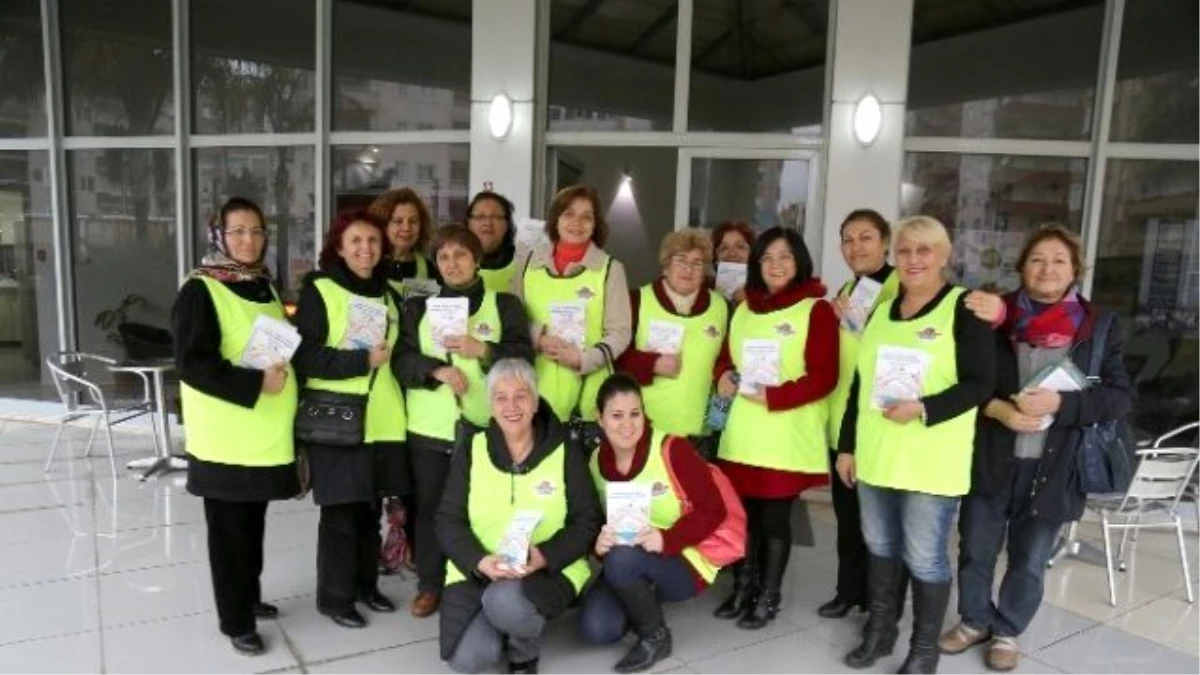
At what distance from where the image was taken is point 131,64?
6.31 m

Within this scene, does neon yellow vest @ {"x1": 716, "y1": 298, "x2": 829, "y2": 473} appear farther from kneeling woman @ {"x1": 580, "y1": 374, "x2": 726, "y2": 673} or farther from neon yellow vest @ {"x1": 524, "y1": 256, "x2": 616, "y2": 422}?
neon yellow vest @ {"x1": 524, "y1": 256, "x2": 616, "y2": 422}

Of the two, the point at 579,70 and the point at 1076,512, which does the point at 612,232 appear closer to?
the point at 579,70

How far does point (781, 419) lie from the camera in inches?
117

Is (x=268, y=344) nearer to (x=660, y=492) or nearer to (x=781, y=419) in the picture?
(x=660, y=492)

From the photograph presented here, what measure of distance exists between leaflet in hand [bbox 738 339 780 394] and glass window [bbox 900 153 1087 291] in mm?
2502

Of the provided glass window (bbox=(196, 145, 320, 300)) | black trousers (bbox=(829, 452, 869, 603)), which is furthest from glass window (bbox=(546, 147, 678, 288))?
black trousers (bbox=(829, 452, 869, 603))

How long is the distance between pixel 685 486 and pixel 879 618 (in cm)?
85

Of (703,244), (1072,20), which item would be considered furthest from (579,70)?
(1072,20)

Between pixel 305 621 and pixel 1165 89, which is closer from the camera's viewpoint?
pixel 305 621

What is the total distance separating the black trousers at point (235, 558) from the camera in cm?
270

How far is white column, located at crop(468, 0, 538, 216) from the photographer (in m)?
5.18

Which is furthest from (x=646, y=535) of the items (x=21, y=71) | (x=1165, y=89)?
(x=21, y=71)

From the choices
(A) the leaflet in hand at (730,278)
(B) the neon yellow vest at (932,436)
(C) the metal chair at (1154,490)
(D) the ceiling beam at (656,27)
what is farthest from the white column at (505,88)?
(C) the metal chair at (1154,490)

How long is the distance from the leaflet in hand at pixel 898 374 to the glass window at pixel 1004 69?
2952 millimetres
